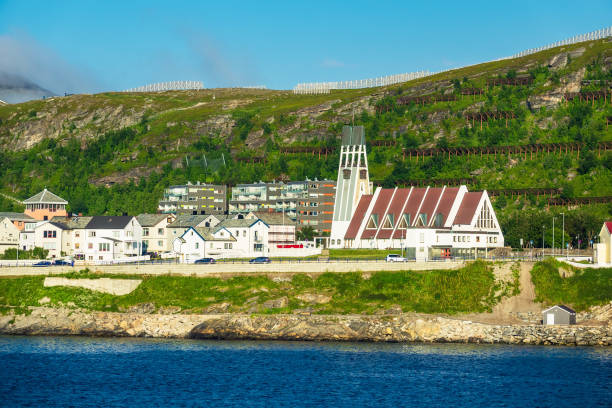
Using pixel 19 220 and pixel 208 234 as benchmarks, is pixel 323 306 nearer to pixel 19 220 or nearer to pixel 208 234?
pixel 208 234

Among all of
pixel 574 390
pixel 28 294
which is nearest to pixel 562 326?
pixel 574 390

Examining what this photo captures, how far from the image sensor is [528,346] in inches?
3644

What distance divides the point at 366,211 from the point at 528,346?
69240mm

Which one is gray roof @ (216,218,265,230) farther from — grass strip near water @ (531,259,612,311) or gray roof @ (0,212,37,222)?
grass strip near water @ (531,259,612,311)

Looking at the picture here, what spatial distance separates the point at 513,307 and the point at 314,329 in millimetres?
23337

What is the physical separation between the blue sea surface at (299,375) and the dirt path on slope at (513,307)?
6463 millimetres

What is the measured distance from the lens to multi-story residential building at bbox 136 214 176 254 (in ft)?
544

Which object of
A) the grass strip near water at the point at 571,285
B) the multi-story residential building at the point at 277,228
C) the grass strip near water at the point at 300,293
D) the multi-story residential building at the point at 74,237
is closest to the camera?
the grass strip near water at the point at 571,285

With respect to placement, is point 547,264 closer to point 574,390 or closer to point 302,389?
point 574,390

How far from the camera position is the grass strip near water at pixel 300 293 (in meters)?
103

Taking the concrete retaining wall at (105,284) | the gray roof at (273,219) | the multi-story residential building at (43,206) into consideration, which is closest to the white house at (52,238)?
the multi-story residential building at (43,206)

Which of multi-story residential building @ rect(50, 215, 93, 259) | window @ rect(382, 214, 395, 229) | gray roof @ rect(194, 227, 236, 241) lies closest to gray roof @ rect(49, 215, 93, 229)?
multi-story residential building @ rect(50, 215, 93, 259)

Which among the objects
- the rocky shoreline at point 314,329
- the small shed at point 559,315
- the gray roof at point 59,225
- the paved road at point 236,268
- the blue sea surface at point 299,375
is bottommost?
the blue sea surface at point 299,375

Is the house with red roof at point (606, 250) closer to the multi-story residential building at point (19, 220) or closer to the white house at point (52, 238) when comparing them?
the white house at point (52, 238)
